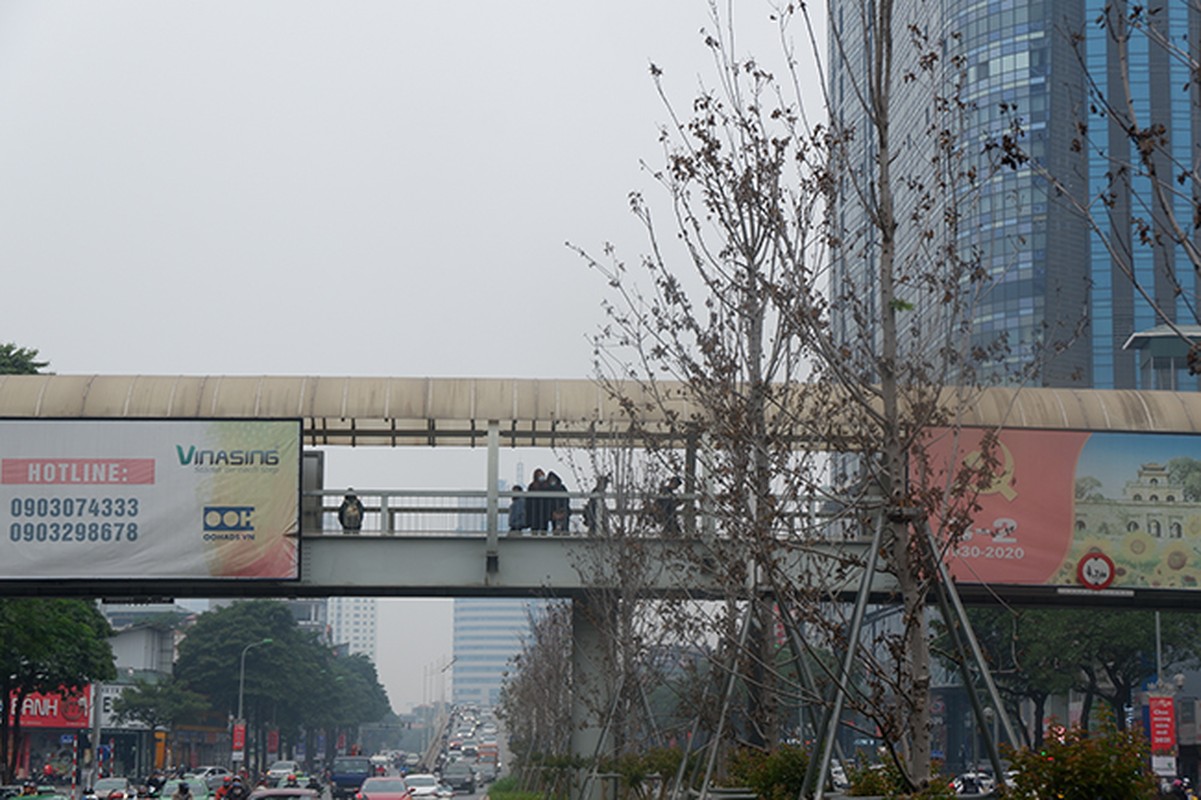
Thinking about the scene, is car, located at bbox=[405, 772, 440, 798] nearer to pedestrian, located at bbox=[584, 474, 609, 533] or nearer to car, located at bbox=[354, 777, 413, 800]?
car, located at bbox=[354, 777, 413, 800]

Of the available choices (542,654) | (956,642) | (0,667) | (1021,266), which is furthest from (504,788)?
(1021,266)

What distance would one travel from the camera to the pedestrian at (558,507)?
94.7 feet

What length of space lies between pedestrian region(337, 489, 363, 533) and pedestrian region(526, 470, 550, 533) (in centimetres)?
304

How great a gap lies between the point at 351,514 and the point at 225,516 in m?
2.17

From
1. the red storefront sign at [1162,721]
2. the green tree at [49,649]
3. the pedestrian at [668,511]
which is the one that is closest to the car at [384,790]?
the green tree at [49,649]

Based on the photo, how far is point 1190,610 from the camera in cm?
2948

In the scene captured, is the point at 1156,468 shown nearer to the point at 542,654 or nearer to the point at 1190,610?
the point at 1190,610

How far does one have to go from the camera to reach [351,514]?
27.9 m

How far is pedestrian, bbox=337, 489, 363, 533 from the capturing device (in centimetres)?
2788

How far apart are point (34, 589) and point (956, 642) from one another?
20132 mm

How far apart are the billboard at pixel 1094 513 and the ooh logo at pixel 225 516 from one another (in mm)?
12593

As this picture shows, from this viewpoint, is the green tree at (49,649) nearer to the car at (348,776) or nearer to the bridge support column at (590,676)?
the car at (348,776)

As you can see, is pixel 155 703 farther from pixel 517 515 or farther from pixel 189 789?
pixel 517 515

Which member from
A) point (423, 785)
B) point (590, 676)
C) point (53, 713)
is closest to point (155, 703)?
point (53, 713)
